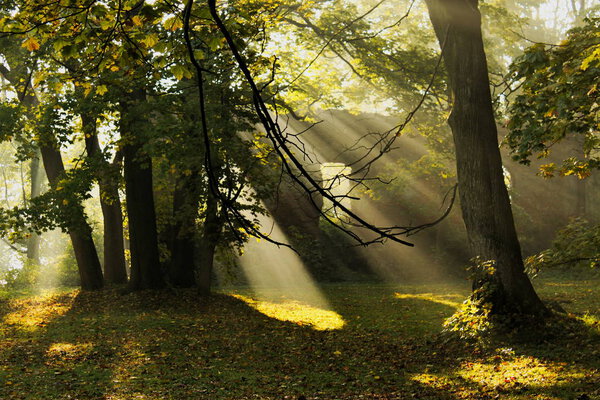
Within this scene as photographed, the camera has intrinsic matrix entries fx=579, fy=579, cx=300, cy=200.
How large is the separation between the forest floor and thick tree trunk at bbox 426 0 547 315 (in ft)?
4.48

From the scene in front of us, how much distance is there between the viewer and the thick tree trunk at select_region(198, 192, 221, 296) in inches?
525

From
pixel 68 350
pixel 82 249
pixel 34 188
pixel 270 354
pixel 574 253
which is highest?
pixel 34 188

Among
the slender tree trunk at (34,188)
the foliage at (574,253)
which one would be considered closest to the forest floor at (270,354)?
the foliage at (574,253)

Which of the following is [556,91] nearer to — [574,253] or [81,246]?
[574,253]

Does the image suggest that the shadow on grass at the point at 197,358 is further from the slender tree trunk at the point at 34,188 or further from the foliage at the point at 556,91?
the slender tree trunk at the point at 34,188

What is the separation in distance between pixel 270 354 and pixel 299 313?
491 centimetres

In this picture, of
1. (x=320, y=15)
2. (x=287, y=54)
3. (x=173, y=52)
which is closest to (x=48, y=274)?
(x=287, y=54)

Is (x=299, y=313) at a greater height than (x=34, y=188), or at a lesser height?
lesser

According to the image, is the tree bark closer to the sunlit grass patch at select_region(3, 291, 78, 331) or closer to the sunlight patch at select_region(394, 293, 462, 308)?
the sunlit grass patch at select_region(3, 291, 78, 331)

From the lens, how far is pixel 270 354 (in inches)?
370

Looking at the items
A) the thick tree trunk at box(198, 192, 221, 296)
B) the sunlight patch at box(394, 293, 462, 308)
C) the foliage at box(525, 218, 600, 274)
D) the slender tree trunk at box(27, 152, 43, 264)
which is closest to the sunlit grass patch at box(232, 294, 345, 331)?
the thick tree trunk at box(198, 192, 221, 296)

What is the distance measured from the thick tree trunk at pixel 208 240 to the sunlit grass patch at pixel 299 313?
1264 millimetres

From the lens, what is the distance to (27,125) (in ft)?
42.8

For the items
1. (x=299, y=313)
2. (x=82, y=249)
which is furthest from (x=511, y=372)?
(x=82, y=249)
